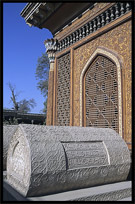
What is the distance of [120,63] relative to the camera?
362 cm

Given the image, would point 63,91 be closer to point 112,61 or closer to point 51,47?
point 51,47

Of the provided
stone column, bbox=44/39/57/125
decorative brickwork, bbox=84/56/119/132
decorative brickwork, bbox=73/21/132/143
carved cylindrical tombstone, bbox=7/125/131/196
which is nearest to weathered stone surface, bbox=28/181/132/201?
carved cylindrical tombstone, bbox=7/125/131/196

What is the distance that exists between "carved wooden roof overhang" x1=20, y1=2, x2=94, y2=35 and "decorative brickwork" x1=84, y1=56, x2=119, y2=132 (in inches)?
59.2

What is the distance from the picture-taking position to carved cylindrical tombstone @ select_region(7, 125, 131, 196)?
6.15ft

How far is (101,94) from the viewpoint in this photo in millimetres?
4059

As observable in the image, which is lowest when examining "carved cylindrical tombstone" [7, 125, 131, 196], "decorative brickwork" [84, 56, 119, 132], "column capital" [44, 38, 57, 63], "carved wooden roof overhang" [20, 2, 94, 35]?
"carved cylindrical tombstone" [7, 125, 131, 196]

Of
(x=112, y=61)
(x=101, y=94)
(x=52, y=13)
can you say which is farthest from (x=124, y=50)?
(x=52, y=13)

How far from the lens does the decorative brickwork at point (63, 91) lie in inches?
204

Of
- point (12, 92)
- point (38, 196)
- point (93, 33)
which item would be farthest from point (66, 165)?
point (12, 92)

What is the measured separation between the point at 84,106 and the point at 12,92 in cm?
1828

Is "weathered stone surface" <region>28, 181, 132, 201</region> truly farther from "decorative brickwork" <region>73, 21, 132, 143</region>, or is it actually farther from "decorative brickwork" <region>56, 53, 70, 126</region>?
"decorative brickwork" <region>56, 53, 70, 126</region>

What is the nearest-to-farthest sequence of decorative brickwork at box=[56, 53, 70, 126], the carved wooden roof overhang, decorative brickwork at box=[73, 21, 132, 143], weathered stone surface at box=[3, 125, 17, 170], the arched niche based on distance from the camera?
weathered stone surface at box=[3, 125, 17, 170]
decorative brickwork at box=[73, 21, 132, 143]
the arched niche
the carved wooden roof overhang
decorative brickwork at box=[56, 53, 70, 126]

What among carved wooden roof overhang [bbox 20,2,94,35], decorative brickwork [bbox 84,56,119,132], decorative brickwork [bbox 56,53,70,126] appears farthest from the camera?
decorative brickwork [bbox 56,53,70,126]

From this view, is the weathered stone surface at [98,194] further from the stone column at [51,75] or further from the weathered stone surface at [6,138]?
the stone column at [51,75]
